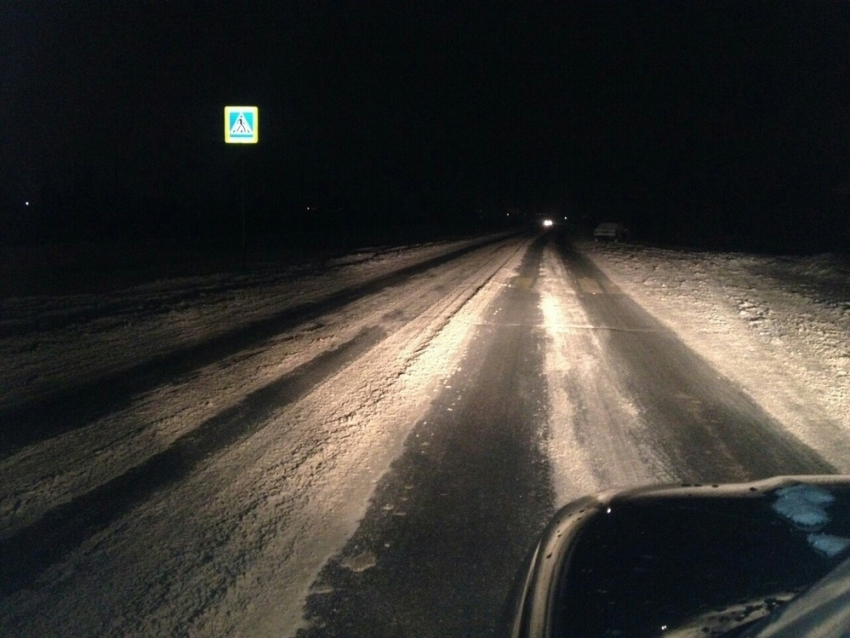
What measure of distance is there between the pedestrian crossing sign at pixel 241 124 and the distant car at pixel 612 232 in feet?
108

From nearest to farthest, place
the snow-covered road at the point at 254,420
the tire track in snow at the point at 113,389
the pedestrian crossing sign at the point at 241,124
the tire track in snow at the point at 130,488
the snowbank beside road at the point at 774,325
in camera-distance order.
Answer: the snow-covered road at the point at 254,420 < the tire track in snow at the point at 130,488 < the tire track in snow at the point at 113,389 < the snowbank beside road at the point at 774,325 < the pedestrian crossing sign at the point at 241,124

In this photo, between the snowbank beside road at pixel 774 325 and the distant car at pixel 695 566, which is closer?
the distant car at pixel 695 566

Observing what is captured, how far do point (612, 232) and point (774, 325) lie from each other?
130ft

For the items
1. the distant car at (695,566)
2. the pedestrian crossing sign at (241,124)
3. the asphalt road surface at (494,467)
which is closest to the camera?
the distant car at (695,566)

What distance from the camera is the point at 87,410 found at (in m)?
7.47

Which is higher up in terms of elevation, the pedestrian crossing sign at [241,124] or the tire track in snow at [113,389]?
the pedestrian crossing sign at [241,124]

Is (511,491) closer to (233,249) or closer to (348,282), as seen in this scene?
(348,282)

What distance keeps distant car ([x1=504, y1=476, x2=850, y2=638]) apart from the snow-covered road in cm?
153

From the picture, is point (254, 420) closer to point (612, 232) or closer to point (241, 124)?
point (241, 124)

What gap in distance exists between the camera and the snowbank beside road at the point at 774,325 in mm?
7707

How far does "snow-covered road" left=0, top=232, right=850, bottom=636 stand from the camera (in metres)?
4.19

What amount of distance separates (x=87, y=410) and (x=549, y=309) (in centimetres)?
997

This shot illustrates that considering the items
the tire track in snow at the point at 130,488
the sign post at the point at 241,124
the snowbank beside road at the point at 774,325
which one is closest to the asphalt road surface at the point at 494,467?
the snowbank beside road at the point at 774,325

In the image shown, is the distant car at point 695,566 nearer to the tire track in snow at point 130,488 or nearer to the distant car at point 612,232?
the tire track in snow at point 130,488
